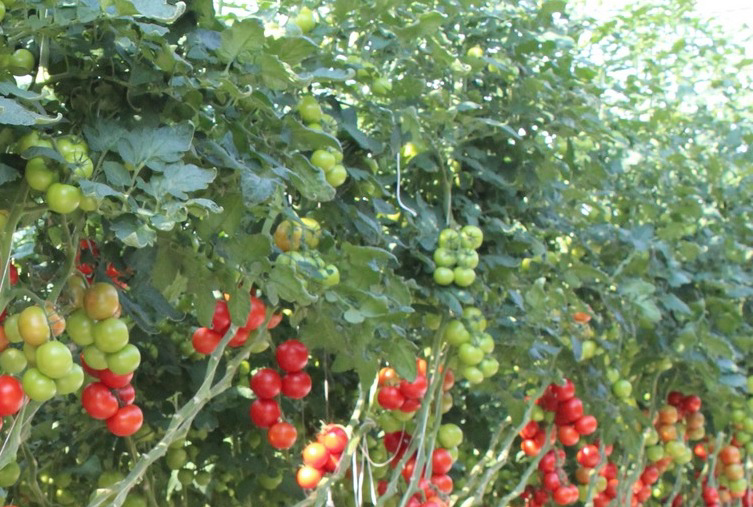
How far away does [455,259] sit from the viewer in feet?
5.41

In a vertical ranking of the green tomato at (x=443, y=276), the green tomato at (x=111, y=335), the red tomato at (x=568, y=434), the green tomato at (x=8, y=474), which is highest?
the green tomato at (x=111, y=335)

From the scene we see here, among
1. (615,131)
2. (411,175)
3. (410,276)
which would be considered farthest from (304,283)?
(615,131)

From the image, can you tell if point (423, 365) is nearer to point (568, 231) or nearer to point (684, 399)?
point (568, 231)

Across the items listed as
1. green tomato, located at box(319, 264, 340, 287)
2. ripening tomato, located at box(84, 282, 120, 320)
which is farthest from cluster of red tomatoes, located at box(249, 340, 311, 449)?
ripening tomato, located at box(84, 282, 120, 320)

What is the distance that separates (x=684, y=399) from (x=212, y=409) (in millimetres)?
1429

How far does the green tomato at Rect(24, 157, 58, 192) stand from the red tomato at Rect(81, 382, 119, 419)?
31 centimetres

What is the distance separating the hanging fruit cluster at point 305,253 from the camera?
120cm

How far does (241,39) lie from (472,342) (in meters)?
0.85

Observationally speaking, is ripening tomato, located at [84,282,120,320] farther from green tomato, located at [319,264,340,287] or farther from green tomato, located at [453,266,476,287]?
green tomato, located at [453,266,476,287]

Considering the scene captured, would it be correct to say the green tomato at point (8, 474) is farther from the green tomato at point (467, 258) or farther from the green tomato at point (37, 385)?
the green tomato at point (467, 258)

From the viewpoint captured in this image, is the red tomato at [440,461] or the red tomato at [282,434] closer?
the red tomato at [282,434]

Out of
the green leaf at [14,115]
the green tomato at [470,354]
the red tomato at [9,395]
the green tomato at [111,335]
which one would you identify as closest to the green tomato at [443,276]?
the green tomato at [470,354]

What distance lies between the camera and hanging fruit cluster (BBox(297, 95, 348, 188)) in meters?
1.26

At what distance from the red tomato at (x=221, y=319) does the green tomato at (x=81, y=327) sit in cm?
31
